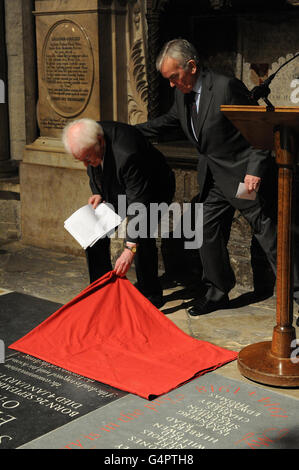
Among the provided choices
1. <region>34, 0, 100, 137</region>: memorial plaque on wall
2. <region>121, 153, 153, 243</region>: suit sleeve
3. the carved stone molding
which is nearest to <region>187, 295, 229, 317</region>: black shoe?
<region>121, 153, 153, 243</region>: suit sleeve

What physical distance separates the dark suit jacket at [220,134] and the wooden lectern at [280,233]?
0.78m

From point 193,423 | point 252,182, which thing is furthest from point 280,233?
point 193,423

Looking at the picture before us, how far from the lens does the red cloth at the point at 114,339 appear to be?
150 inches

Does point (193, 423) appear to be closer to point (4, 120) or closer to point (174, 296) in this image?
point (174, 296)

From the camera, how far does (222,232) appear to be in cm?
471

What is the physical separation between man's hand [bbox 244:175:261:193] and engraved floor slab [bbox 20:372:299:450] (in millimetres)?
1149

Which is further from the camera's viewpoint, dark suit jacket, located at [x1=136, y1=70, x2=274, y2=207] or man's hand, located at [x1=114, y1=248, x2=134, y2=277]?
dark suit jacket, located at [x1=136, y1=70, x2=274, y2=207]

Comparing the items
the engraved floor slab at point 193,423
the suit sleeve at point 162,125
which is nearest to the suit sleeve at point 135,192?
the suit sleeve at point 162,125

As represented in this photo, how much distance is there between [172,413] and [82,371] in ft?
2.21

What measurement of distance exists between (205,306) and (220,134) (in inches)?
45.5

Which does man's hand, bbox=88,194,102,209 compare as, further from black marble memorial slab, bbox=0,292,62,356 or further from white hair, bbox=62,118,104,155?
black marble memorial slab, bbox=0,292,62,356

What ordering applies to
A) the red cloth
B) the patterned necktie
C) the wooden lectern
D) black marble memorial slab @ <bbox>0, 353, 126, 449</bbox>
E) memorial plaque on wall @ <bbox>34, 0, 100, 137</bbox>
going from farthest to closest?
1. memorial plaque on wall @ <bbox>34, 0, 100, 137</bbox>
2. the patterned necktie
3. the red cloth
4. the wooden lectern
5. black marble memorial slab @ <bbox>0, 353, 126, 449</bbox>

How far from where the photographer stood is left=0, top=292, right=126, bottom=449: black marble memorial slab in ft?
10.3

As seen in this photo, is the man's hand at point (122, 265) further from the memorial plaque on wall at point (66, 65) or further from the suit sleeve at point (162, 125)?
the memorial plaque on wall at point (66, 65)
